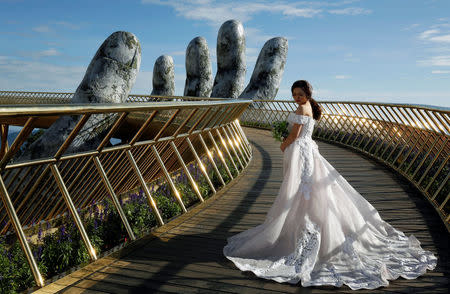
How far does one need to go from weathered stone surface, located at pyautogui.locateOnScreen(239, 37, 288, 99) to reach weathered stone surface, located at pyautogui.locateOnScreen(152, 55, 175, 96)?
8974 mm

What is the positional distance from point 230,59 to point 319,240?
998 inches

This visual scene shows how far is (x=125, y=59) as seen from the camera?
13.0m

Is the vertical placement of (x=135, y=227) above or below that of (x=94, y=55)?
below

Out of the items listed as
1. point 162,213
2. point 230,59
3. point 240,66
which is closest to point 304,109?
point 162,213

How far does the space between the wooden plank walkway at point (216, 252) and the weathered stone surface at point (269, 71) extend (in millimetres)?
19539

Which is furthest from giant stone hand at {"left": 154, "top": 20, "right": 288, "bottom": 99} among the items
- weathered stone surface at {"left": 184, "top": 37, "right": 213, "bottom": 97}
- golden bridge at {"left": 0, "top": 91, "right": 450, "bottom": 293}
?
golden bridge at {"left": 0, "top": 91, "right": 450, "bottom": 293}

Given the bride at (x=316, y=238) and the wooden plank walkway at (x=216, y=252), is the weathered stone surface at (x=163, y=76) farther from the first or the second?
the bride at (x=316, y=238)

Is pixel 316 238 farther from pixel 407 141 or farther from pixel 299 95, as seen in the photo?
pixel 407 141

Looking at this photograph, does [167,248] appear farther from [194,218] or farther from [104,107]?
[104,107]

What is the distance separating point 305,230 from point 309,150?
884mm

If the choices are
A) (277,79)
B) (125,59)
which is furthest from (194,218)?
(277,79)

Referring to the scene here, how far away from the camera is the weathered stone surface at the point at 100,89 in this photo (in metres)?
11.5

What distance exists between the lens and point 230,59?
2816 centimetres

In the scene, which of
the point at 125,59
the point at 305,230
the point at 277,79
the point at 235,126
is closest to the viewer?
the point at 305,230
